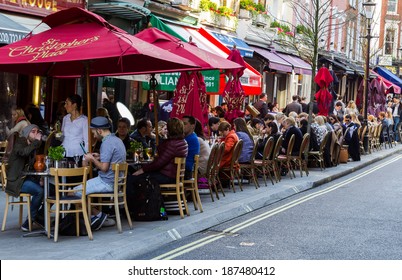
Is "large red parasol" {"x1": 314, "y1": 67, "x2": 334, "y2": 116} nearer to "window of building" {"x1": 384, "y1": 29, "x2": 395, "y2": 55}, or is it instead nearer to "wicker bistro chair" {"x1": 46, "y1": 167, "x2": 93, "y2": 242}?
"wicker bistro chair" {"x1": 46, "y1": 167, "x2": 93, "y2": 242}

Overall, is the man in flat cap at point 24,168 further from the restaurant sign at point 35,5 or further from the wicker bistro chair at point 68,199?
the restaurant sign at point 35,5

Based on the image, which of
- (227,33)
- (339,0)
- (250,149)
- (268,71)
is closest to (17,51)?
(250,149)

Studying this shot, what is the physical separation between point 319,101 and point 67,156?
54.1 feet

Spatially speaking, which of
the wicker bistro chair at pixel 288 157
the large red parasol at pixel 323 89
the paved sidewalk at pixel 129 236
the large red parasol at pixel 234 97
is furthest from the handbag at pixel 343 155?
the paved sidewalk at pixel 129 236

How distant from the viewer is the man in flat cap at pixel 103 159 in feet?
37.6

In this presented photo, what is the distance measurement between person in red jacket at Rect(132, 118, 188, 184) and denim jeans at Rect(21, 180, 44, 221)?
1.83 meters

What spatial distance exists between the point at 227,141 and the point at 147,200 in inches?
179

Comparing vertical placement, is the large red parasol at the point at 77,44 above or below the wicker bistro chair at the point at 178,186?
above

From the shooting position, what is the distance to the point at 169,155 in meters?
12.9

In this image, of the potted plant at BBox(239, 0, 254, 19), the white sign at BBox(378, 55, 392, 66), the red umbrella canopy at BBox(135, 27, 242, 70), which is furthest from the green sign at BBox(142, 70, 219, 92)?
the white sign at BBox(378, 55, 392, 66)

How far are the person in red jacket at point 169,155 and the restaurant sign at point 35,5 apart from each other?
24.4 feet

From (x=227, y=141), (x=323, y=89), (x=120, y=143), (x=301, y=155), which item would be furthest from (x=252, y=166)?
(x=323, y=89)

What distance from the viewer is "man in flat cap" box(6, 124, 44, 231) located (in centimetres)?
1116

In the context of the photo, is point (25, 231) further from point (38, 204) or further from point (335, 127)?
point (335, 127)
